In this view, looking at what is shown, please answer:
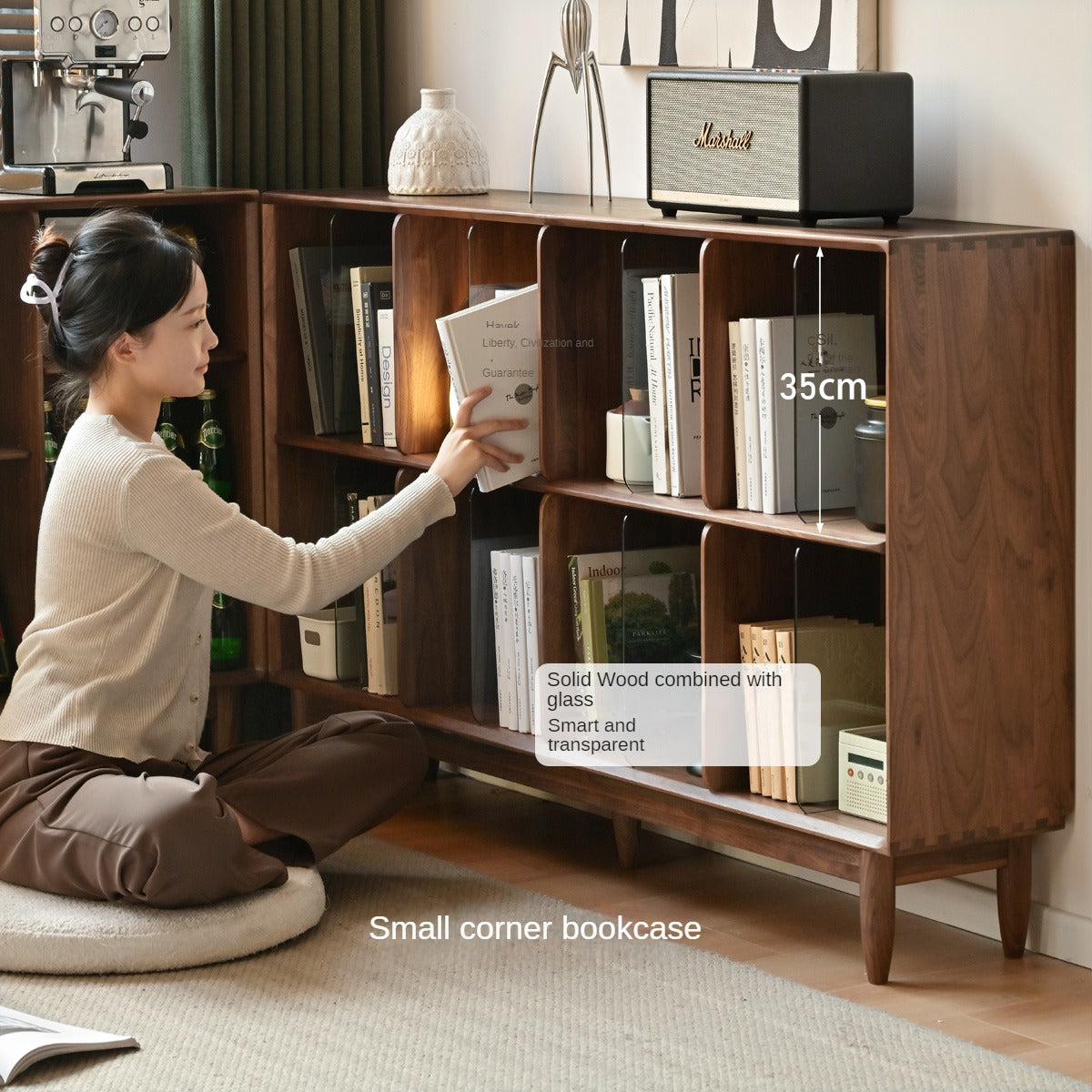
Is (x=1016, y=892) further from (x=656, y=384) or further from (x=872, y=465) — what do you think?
(x=656, y=384)

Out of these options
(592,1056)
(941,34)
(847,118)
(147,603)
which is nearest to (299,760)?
(147,603)

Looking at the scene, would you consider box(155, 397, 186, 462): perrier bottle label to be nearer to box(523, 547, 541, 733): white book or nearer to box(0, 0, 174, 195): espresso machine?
box(0, 0, 174, 195): espresso machine

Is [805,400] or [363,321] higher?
[363,321]

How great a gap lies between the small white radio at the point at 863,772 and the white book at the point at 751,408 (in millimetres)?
319

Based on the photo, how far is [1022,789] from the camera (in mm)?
2369

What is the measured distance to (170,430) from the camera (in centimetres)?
327

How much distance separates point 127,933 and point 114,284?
0.86 meters

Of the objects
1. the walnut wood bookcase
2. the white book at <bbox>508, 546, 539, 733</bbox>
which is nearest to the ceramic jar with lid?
the white book at <bbox>508, 546, 539, 733</bbox>

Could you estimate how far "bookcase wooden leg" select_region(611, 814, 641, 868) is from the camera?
2.80m

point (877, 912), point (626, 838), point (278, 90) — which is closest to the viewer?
point (877, 912)

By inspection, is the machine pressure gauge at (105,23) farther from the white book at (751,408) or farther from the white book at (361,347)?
the white book at (751,408)

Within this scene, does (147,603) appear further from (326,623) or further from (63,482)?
(326,623)

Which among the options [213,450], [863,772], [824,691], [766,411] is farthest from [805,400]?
[213,450]

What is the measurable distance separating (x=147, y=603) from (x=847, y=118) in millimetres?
1131
